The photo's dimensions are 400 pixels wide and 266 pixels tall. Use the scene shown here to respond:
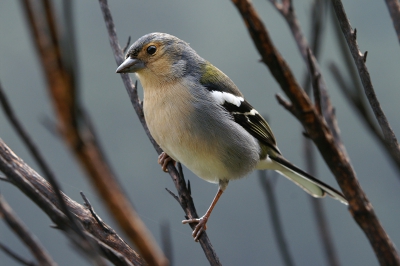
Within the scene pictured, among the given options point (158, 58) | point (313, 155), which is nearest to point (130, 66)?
point (158, 58)

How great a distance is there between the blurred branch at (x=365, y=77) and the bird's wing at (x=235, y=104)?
5.54ft

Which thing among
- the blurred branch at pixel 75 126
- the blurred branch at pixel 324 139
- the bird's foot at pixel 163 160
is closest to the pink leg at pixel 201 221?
the bird's foot at pixel 163 160

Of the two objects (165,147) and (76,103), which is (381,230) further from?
(165,147)

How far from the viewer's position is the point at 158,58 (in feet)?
9.98

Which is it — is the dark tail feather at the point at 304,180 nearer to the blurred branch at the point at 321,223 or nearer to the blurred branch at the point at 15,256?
the blurred branch at the point at 321,223

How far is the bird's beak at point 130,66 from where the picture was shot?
2.77 m

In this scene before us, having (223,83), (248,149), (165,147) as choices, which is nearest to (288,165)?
(248,149)

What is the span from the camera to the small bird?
8.95 ft

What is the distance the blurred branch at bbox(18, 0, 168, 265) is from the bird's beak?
2331mm

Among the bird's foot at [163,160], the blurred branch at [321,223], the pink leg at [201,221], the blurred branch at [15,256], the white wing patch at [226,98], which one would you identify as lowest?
the pink leg at [201,221]

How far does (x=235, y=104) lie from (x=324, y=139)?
2.23 metres

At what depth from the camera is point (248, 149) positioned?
2.93m

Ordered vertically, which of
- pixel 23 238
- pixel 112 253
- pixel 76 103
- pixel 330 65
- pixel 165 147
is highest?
pixel 76 103

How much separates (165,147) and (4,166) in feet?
6.19
